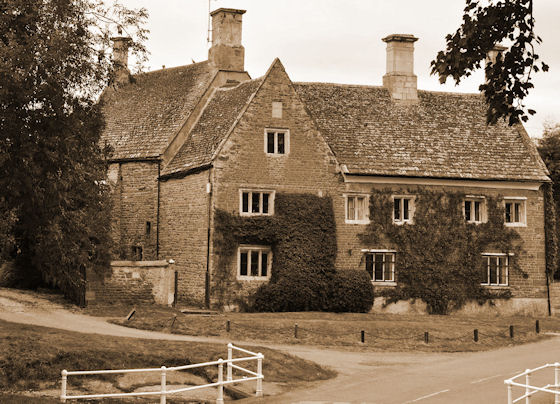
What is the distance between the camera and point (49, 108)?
27.5 metres

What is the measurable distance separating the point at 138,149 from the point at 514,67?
95.8ft

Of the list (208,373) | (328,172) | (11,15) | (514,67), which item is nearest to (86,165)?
(11,15)

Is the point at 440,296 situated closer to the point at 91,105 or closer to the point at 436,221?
the point at 436,221

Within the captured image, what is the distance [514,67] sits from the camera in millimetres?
18562

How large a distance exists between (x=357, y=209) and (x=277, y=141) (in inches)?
193

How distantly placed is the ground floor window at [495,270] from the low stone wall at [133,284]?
14826 millimetres

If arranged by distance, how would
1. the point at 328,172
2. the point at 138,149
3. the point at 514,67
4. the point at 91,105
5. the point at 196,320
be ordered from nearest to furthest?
the point at 514,67, the point at 91,105, the point at 196,320, the point at 328,172, the point at 138,149

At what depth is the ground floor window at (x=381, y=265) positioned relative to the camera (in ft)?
142

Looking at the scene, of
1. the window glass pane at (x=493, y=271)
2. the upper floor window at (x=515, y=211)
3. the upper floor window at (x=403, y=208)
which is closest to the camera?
the upper floor window at (x=403, y=208)

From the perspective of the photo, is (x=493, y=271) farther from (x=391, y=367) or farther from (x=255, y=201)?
(x=391, y=367)

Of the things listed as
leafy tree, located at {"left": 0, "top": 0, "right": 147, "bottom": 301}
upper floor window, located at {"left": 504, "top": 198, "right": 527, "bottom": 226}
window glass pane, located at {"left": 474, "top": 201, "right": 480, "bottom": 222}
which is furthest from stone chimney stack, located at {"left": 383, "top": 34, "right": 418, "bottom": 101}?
leafy tree, located at {"left": 0, "top": 0, "right": 147, "bottom": 301}

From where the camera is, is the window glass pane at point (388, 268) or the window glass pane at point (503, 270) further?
the window glass pane at point (503, 270)

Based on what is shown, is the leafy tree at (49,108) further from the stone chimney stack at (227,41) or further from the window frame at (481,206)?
the window frame at (481,206)

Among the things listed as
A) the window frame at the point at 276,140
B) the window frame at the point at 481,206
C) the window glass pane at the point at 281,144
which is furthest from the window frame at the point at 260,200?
the window frame at the point at 481,206
